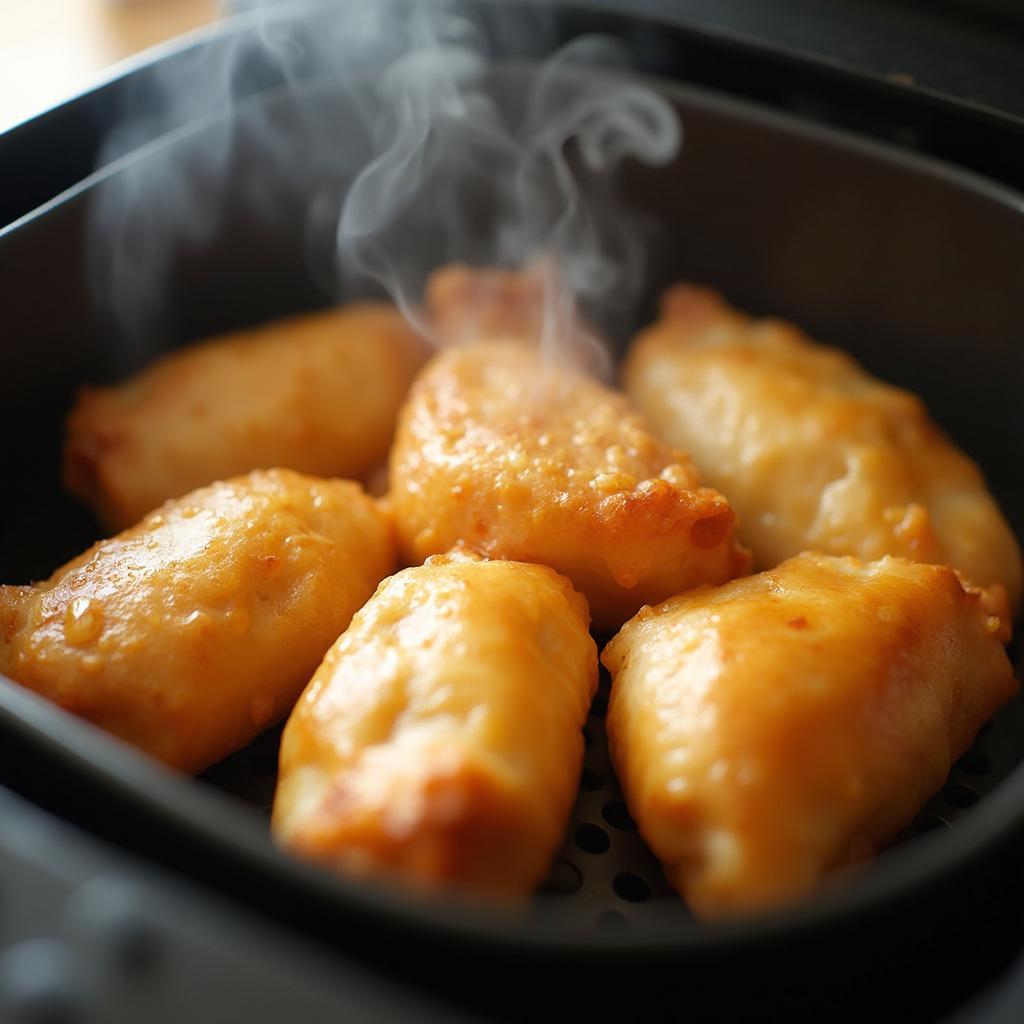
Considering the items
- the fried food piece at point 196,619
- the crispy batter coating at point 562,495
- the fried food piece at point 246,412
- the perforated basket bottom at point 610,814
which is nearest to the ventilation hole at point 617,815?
the perforated basket bottom at point 610,814

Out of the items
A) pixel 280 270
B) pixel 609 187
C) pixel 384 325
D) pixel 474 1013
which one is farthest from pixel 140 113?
pixel 474 1013

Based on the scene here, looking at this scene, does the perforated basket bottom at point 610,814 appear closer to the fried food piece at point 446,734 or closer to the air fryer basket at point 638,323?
the air fryer basket at point 638,323

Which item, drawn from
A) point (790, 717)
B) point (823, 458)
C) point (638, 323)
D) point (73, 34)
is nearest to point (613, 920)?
point (790, 717)

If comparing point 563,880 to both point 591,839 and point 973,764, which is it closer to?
point 591,839

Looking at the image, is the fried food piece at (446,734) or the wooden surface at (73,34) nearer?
the fried food piece at (446,734)

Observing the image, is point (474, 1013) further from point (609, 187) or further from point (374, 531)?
point (609, 187)

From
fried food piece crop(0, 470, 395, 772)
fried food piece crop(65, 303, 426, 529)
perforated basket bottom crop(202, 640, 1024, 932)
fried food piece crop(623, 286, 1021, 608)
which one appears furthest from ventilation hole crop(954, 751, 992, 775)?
fried food piece crop(65, 303, 426, 529)
